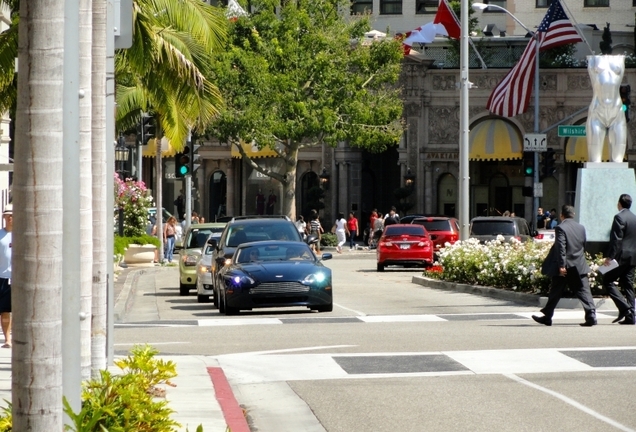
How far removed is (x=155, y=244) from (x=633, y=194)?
23286 millimetres

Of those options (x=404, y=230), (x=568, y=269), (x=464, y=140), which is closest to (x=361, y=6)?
(x=404, y=230)

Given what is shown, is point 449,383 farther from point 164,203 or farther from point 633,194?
point 164,203

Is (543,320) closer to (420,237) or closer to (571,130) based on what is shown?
(420,237)

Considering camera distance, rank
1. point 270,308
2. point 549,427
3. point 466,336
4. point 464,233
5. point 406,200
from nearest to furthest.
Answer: point 549,427, point 466,336, point 270,308, point 464,233, point 406,200

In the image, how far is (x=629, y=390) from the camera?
1206 centimetres

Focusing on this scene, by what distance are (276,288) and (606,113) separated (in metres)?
7.78

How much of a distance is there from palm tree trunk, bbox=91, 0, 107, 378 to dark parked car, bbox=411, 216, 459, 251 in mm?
32251

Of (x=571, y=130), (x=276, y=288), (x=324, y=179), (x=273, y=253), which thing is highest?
(x=571, y=130)

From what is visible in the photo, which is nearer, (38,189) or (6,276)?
(38,189)

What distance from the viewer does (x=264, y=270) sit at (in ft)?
73.2

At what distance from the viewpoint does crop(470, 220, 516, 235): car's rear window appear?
125ft

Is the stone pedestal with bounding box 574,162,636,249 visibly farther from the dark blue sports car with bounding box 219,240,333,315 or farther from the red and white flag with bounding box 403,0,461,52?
the red and white flag with bounding box 403,0,461,52

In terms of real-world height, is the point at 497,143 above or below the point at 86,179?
above

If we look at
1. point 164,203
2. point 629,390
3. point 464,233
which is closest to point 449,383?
point 629,390
